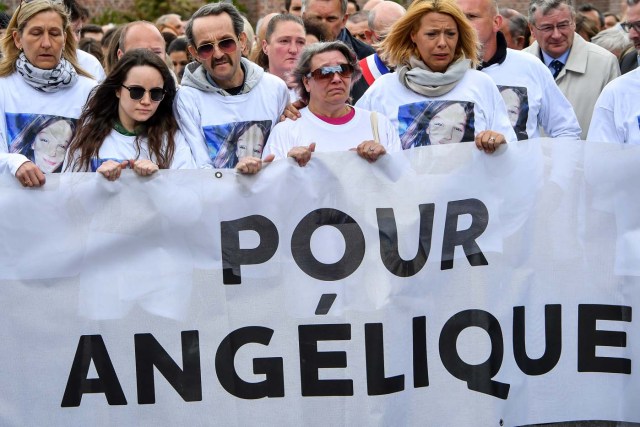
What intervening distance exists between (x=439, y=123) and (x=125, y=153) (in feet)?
4.99

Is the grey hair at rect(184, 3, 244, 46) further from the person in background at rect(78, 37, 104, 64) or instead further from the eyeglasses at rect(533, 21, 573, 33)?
the person in background at rect(78, 37, 104, 64)

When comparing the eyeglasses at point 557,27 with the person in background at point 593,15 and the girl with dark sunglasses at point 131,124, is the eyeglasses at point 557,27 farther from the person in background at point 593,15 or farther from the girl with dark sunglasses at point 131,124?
the person in background at point 593,15

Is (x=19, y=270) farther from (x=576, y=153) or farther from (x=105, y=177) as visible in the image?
(x=576, y=153)

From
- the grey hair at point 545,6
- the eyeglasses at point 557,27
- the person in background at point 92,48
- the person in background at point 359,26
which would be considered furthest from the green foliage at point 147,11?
the eyeglasses at point 557,27

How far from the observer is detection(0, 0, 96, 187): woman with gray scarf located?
6703 millimetres

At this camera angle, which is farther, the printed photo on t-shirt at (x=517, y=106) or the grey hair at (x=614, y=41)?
the grey hair at (x=614, y=41)

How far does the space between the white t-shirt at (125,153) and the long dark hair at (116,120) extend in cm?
2

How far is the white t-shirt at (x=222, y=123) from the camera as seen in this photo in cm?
662

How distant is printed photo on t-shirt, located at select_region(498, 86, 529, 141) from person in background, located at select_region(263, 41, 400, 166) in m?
0.89

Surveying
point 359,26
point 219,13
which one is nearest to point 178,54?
point 359,26

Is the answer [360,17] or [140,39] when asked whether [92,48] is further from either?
[140,39]

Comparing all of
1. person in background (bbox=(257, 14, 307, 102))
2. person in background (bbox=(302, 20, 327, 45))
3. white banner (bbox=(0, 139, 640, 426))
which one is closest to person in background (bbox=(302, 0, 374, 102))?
person in background (bbox=(302, 20, 327, 45))

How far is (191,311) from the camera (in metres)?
6.28

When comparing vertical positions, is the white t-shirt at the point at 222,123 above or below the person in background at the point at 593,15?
above
